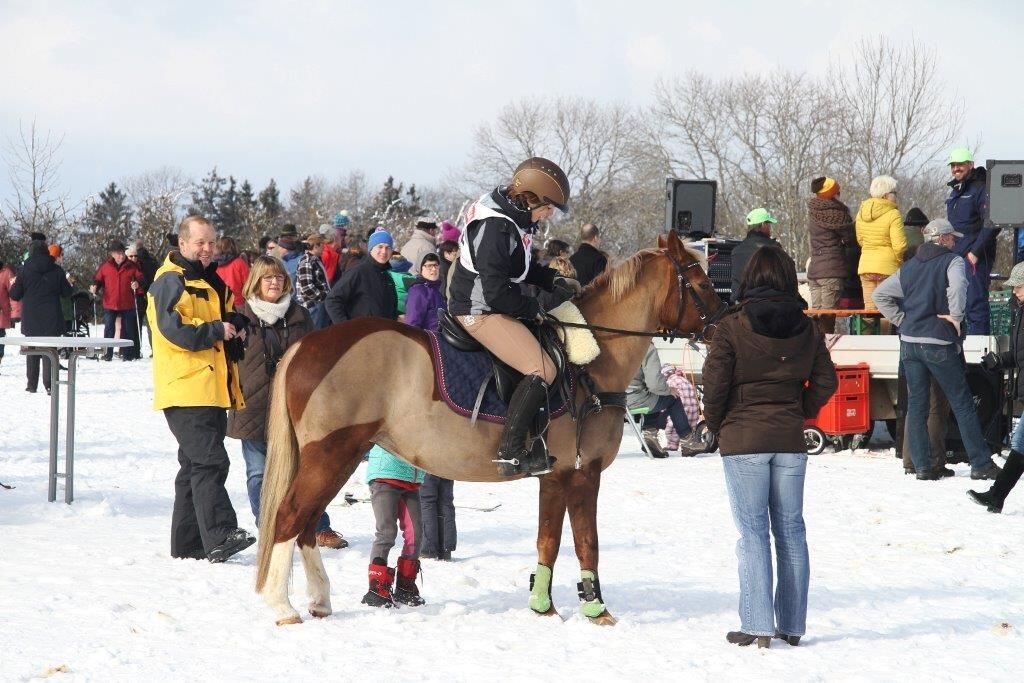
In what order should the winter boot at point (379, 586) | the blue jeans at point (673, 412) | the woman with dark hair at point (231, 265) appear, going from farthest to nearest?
the woman with dark hair at point (231, 265), the blue jeans at point (673, 412), the winter boot at point (379, 586)

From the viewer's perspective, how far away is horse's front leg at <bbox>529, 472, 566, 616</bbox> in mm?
6434

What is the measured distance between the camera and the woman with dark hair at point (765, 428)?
5.80m

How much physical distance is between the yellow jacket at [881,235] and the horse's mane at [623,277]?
24.4 feet

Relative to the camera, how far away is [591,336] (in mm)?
6590

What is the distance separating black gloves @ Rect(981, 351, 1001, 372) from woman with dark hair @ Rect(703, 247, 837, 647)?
6496 mm

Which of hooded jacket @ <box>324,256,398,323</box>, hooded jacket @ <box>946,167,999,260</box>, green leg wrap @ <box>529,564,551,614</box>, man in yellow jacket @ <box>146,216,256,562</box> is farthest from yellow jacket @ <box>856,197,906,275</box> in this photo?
green leg wrap @ <box>529,564,551,614</box>

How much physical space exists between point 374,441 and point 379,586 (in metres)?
0.92

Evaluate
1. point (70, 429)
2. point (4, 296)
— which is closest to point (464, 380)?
point (70, 429)

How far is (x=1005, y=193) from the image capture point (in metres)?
12.5

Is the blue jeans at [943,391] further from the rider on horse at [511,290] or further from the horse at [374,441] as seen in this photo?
the rider on horse at [511,290]

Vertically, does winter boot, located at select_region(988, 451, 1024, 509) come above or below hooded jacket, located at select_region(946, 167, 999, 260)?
below

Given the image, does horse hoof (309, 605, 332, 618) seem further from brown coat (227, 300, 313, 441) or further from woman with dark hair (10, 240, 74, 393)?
woman with dark hair (10, 240, 74, 393)

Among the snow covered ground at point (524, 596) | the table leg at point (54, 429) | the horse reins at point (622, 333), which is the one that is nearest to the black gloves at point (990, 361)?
the snow covered ground at point (524, 596)

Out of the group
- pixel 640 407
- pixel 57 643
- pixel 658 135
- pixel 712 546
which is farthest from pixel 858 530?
pixel 658 135
